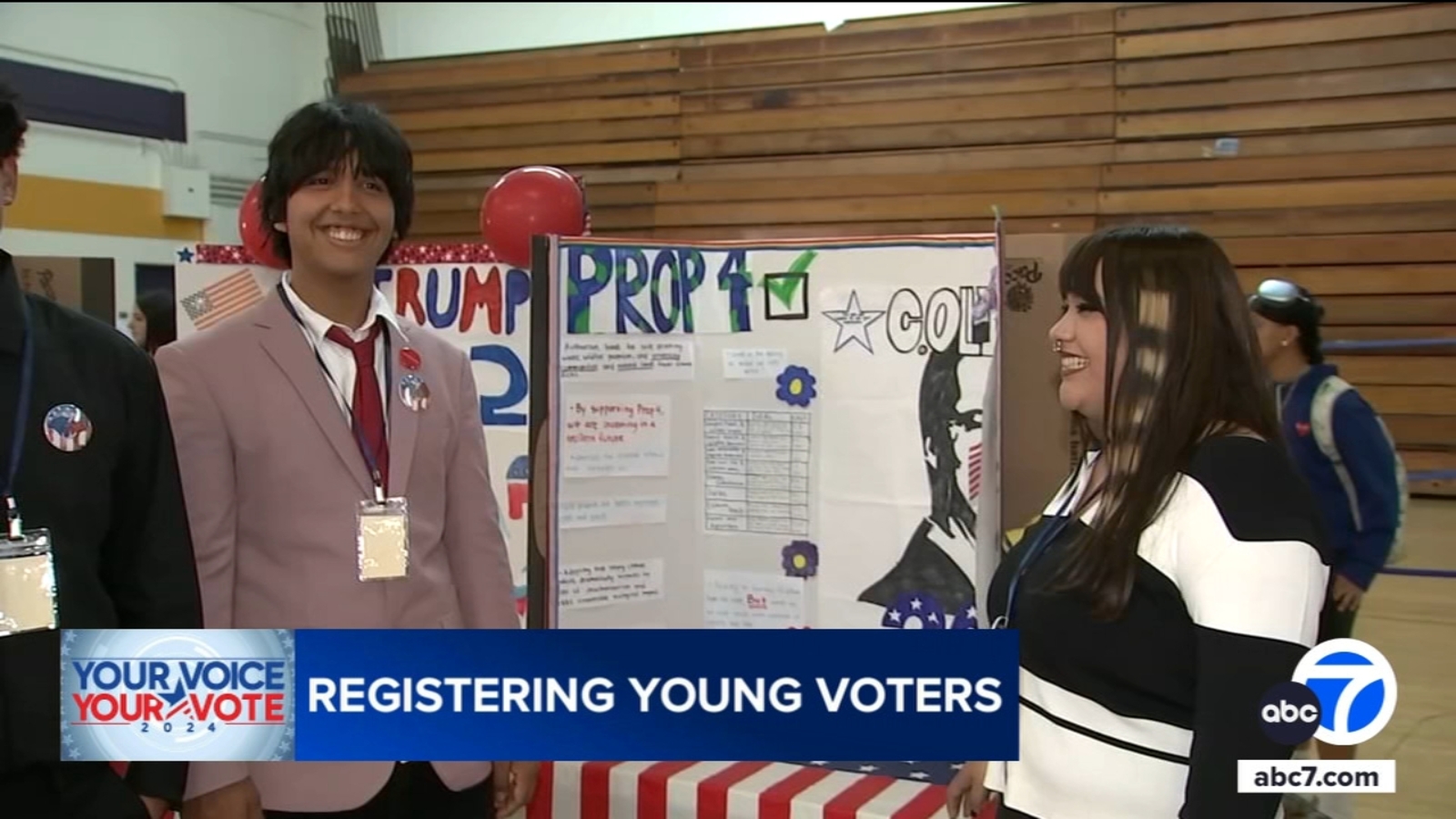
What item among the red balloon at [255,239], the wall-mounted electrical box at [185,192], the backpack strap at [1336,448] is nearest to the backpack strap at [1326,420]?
the backpack strap at [1336,448]

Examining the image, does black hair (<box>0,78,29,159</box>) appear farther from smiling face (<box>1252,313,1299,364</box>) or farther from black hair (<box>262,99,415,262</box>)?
smiling face (<box>1252,313,1299,364</box>)

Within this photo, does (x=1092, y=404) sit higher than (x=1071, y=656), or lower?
higher

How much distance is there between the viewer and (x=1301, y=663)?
1071 mm

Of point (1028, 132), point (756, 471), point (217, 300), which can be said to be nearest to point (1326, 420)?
point (756, 471)

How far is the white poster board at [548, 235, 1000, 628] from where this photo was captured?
7.11 feet

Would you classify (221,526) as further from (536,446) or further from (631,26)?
(631,26)

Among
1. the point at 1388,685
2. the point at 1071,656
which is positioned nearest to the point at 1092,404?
the point at 1071,656

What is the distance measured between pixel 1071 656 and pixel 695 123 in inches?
264

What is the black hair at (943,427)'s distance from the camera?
216 cm

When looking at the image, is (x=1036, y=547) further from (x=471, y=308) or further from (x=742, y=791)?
(x=471, y=308)

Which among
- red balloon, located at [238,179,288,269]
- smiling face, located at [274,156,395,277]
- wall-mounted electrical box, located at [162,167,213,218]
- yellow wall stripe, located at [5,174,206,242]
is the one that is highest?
wall-mounted electrical box, located at [162,167,213,218]

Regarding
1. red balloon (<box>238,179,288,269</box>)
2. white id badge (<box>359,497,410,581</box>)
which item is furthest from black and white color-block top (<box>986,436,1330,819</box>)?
red balloon (<box>238,179,288,269</box>)

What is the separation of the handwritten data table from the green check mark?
23cm

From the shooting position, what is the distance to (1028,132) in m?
6.61
